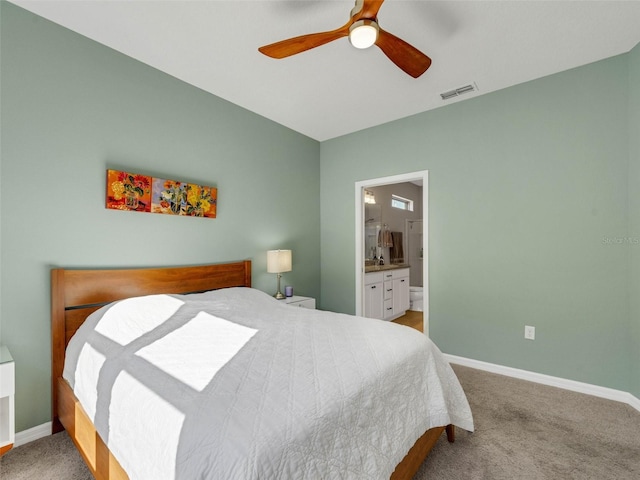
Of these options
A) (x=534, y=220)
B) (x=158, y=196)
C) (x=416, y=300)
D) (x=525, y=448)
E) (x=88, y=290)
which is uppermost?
(x=158, y=196)

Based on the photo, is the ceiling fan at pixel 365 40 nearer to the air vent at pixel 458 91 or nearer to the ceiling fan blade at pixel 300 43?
the ceiling fan blade at pixel 300 43

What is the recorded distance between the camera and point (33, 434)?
6.11ft

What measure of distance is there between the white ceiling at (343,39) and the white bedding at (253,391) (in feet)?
6.14

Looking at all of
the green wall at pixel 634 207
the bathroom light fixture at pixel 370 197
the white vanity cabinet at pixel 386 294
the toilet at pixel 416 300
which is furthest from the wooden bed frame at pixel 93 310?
the toilet at pixel 416 300

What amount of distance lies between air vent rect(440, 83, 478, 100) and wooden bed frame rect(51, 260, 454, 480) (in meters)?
2.80

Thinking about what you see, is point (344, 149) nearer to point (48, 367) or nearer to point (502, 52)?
point (502, 52)

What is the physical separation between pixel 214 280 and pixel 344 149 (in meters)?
2.39

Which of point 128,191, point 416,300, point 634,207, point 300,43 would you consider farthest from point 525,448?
point 416,300

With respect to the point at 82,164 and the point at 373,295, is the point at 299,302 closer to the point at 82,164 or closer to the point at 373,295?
the point at 373,295

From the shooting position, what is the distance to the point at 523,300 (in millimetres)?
2705

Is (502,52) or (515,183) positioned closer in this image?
(502,52)

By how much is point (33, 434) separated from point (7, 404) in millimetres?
391

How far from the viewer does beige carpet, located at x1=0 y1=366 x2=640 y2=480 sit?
Answer: 5.15 feet

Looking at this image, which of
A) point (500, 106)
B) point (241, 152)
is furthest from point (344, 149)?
point (500, 106)
